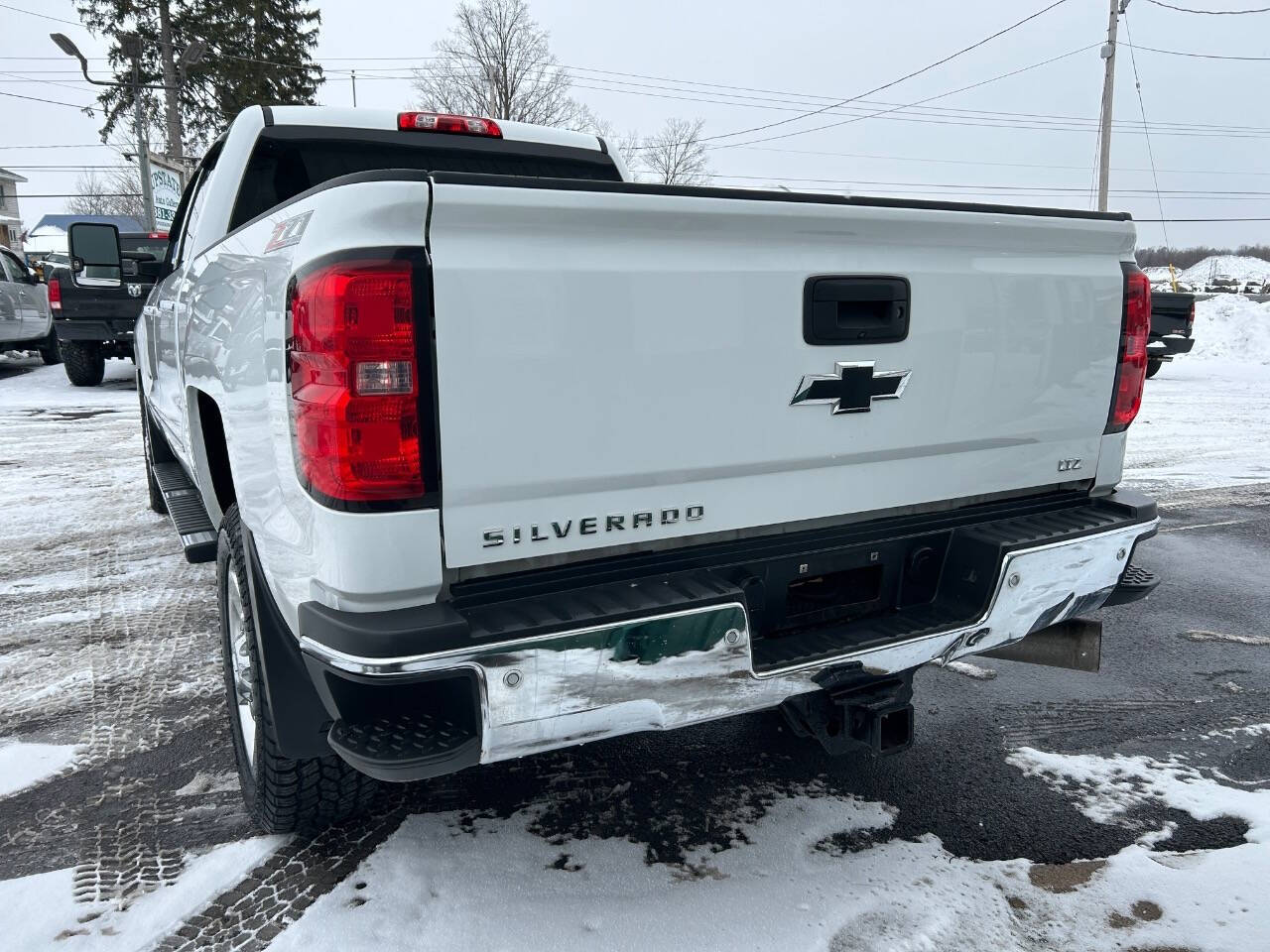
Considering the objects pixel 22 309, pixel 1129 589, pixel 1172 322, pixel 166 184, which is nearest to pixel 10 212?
pixel 166 184

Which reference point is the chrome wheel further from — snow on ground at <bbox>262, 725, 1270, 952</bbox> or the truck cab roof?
the truck cab roof

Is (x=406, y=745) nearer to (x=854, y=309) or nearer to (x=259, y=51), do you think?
(x=854, y=309)

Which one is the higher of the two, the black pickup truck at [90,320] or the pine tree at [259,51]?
the pine tree at [259,51]

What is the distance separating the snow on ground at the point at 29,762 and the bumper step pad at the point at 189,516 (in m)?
0.74

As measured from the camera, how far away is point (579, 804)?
9.05ft

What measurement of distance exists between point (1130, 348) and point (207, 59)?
34926mm

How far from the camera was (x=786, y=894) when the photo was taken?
2344 mm

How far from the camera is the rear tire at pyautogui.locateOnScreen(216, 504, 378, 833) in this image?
232 centimetres

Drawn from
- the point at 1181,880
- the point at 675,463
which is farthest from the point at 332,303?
the point at 1181,880

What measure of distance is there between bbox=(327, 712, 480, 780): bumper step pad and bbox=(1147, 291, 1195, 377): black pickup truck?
11.2 metres

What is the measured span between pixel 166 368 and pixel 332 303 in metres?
2.59

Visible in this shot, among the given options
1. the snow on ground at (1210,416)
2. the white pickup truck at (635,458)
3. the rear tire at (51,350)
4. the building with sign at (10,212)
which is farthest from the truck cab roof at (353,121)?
the building with sign at (10,212)

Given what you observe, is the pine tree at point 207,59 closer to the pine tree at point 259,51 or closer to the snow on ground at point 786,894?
the pine tree at point 259,51

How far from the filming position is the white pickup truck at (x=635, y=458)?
1797 millimetres
